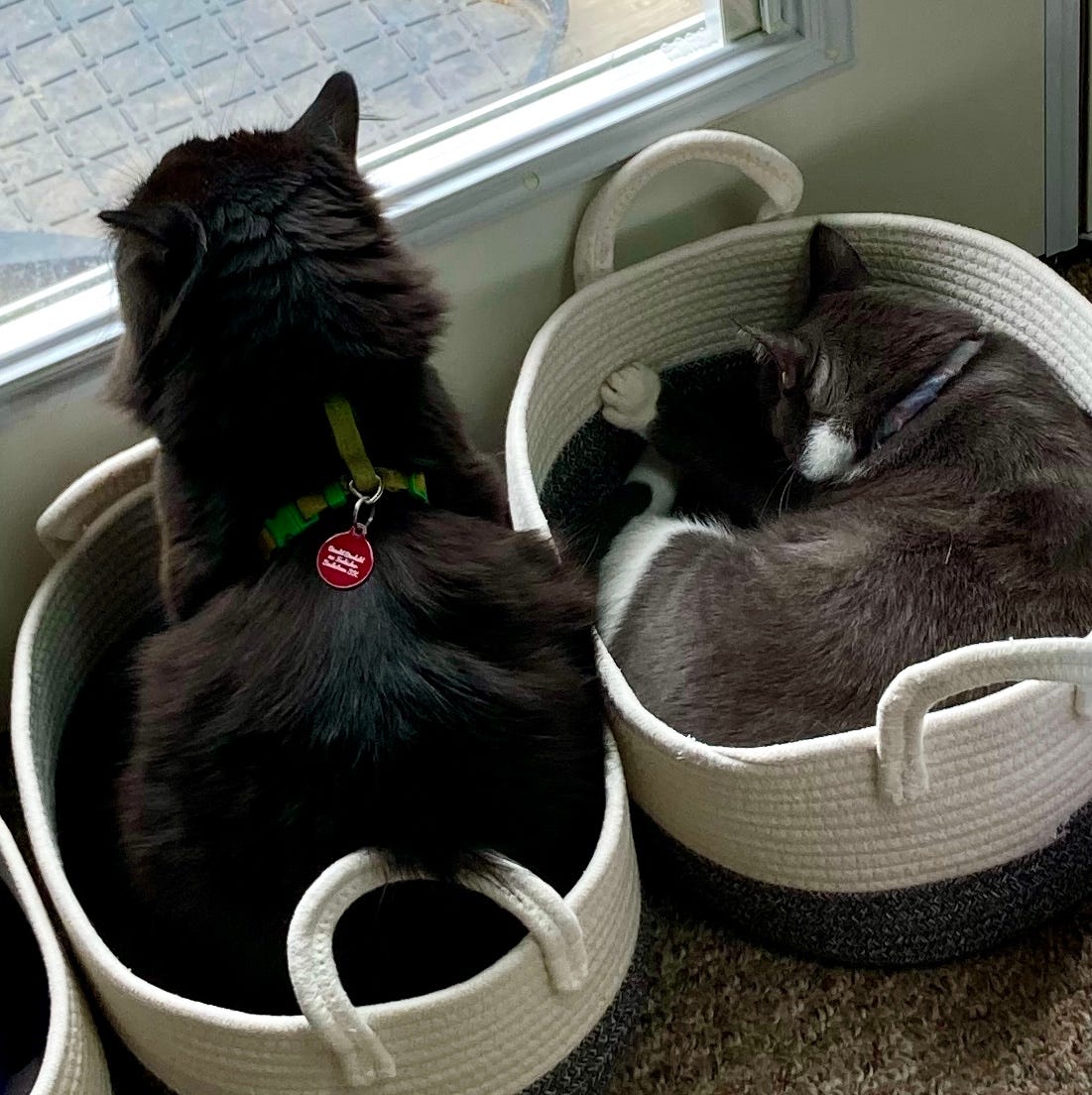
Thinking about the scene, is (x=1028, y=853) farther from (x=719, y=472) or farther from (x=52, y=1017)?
(x=52, y=1017)

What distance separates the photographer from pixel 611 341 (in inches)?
60.7

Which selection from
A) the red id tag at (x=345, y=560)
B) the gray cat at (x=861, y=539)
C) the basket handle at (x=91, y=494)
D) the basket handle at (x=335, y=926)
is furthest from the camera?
the basket handle at (x=91, y=494)

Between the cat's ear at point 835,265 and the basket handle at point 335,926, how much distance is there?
779 millimetres

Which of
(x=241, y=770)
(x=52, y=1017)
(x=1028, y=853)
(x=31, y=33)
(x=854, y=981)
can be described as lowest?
(x=854, y=981)

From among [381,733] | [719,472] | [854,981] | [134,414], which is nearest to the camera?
[381,733]

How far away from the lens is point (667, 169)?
1.51 metres

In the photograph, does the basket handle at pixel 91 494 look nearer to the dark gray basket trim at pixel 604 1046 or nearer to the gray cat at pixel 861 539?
the gray cat at pixel 861 539

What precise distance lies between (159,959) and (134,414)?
476mm

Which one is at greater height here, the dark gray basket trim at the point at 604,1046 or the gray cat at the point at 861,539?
the gray cat at the point at 861,539

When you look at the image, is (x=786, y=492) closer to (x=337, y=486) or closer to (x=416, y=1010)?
(x=337, y=486)

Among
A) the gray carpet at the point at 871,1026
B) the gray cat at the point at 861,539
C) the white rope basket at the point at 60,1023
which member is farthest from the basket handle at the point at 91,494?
the gray carpet at the point at 871,1026

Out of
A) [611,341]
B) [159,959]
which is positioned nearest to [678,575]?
[611,341]

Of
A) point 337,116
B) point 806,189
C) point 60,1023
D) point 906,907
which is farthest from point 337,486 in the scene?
point 806,189

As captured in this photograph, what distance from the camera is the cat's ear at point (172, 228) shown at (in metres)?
1.00
